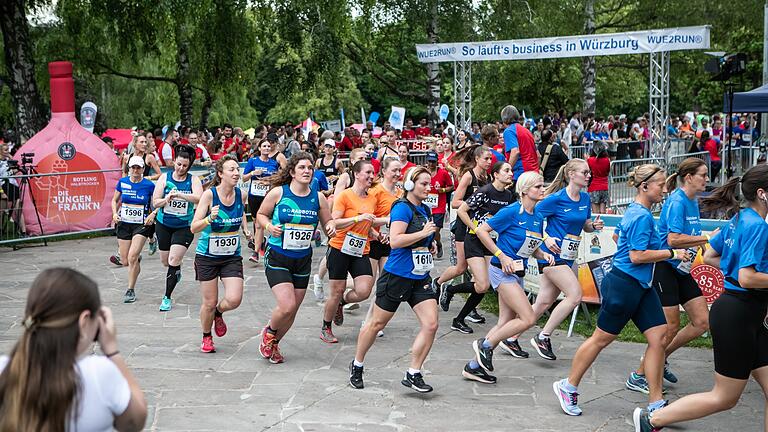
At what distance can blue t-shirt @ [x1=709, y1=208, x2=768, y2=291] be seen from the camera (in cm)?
541

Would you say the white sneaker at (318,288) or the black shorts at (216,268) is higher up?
the black shorts at (216,268)

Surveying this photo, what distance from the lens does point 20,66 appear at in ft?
67.0

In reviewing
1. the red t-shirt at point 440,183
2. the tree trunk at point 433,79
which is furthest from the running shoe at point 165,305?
the tree trunk at point 433,79

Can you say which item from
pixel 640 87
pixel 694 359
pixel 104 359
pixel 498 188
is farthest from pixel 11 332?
pixel 640 87

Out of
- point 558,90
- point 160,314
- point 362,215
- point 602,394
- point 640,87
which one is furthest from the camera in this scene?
point 640,87

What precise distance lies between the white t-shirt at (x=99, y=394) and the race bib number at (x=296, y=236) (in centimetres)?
497

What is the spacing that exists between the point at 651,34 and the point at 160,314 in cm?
1350

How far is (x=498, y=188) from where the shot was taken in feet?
29.5

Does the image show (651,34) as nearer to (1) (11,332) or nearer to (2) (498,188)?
(2) (498,188)

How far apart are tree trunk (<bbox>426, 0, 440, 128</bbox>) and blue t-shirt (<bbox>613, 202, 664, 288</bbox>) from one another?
22240mm

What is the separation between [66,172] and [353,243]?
980cm

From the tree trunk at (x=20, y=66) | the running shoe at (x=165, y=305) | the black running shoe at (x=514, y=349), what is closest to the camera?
the black running shoe at (x=514, y=349)

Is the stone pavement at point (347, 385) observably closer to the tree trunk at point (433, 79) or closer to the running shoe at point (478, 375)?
the running shoe at point (478, 375)

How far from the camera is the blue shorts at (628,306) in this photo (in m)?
6.61
